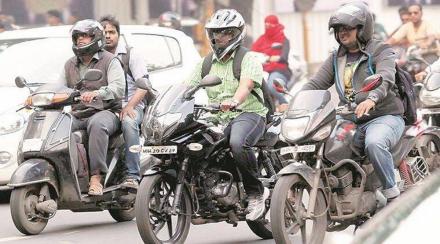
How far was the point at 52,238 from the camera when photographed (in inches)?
405

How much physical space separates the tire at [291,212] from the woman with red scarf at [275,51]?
12.1 metres

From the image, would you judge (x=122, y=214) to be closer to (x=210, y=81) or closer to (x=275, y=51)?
(x=210, y=81)

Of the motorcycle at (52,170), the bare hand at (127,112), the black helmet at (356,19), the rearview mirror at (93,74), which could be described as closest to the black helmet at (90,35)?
the motorcycle at (52,170)

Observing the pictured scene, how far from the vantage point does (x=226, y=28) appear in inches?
370

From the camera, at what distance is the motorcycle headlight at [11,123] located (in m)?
12.4

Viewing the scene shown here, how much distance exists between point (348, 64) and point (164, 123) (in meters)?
1.30

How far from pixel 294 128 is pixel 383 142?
0.63 m

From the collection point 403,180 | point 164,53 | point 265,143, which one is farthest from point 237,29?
point 164,53

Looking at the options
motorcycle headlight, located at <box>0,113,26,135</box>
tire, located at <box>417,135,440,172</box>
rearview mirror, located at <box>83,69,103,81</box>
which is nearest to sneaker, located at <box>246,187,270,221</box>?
tire, located at <box>417,135,440,172</box>

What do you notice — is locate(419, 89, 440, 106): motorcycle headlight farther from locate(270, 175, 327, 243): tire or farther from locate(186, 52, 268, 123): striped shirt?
locate(270, 175, 327, 243): tire

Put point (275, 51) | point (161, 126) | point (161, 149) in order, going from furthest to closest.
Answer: point (275, 51)
point (161, 126)
point (161, 149)

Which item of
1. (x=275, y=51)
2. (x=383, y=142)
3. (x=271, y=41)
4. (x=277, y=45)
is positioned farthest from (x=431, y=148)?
(x=271, y=41)

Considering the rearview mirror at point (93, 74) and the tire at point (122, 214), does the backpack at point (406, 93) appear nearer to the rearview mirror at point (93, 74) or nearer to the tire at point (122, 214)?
the rearview mirror at point (93, 74)

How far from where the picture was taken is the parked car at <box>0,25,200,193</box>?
1241 cm
